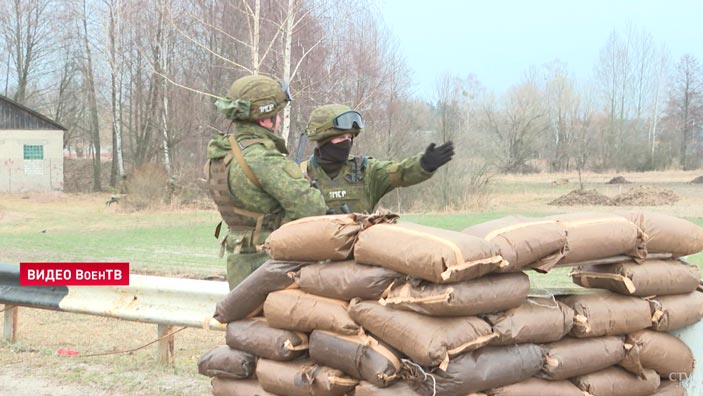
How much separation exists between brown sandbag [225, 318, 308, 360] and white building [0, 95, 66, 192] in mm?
46732

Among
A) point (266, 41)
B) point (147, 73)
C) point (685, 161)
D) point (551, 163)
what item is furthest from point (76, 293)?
point (685, 161)

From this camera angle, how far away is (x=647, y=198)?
3266 cm

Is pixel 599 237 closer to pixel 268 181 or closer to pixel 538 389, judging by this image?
pixel 538 389

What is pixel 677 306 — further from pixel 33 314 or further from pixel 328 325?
pixel 33 314

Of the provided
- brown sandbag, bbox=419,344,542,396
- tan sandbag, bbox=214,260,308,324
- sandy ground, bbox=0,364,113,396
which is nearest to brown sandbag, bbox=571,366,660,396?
brown sandbag, bbox=419,344,542,396

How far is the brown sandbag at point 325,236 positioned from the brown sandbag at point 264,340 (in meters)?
0.39

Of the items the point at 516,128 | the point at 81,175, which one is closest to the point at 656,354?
the point at 516,128

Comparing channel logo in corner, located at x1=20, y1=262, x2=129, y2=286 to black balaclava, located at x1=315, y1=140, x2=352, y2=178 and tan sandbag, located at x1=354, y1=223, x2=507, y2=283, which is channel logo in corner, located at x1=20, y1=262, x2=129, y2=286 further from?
tan sandbag, located at x1=354, y1=223, x2=507, y2=283

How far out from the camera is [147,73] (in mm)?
50781

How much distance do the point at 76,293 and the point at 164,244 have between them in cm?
1073

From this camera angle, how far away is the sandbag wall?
11.7ft

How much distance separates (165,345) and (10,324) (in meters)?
1.88

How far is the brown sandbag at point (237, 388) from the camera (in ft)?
14.2

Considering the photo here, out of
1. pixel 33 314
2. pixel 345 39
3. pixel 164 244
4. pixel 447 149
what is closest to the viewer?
pixel 447 149
